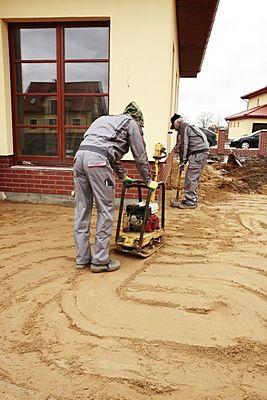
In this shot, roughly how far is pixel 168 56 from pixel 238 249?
3.23 m

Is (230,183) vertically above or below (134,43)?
below

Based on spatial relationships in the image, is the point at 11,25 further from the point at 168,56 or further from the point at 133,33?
the point at 168,56

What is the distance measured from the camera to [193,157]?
6895mm

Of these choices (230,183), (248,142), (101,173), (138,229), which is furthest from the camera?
(248,142)

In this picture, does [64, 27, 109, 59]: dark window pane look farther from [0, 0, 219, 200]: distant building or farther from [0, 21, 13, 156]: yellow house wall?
[0, 21, 13, 156]: yellow house wall

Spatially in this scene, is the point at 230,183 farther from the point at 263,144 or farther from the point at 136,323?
the point at 263,144

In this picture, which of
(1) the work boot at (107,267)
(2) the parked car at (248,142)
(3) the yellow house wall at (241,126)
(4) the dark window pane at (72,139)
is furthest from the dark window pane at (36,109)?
(3) the yellow house wall at (241,126)

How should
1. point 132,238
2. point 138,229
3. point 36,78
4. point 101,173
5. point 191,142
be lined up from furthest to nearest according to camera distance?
point 191,142 → point 36,78 → point 138,229 → point 132,238 → point 101,173

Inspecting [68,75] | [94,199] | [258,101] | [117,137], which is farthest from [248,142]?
[94,199]

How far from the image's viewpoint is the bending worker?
3.46 metres

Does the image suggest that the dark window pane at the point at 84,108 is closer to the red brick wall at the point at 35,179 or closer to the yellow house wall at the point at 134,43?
the yellow house wall at the point at 134,43

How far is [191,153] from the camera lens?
22.6 ft

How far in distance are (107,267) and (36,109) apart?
3753 millimetres

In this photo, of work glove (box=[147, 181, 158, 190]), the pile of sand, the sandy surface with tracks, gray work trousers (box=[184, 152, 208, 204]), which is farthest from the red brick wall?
the pile of sand
